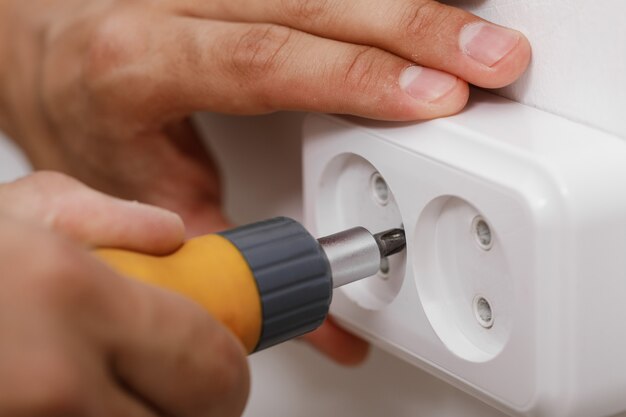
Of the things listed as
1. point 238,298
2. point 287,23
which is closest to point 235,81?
point 287,23

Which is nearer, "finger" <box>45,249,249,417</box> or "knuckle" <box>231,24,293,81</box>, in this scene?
"finger" <box>45,249,249,417</box>

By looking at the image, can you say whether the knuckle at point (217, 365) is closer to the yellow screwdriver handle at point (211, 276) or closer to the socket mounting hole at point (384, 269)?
the yellow screwdriver handle at point (211, 276)

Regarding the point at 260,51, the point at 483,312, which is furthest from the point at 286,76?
the point at 483,312

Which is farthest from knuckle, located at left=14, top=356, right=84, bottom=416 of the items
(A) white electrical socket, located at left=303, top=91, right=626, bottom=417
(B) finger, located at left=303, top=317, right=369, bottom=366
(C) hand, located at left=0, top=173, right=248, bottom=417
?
(B) finger, located at left=303, top=317, right=369, bottom=366

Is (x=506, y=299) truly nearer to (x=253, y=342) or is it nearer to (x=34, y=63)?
(x=253, y=342)

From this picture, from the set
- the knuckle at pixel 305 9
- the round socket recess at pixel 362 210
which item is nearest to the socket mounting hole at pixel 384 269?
the round socket recess at pixel 362 210

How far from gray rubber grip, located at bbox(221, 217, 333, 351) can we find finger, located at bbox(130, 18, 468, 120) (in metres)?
0.06

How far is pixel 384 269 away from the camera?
0.40 metres

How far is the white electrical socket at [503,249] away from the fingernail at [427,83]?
1cm

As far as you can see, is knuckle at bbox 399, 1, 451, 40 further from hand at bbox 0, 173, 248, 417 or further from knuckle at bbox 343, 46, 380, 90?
hand at bbox 0, 173, 248, 417

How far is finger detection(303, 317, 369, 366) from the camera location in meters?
0.48

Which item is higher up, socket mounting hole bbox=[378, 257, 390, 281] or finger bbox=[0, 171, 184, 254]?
finger bbox=[0, 171, 184, 254]

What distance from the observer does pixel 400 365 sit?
474 millimetres

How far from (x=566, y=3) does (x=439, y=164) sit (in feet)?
0.22
